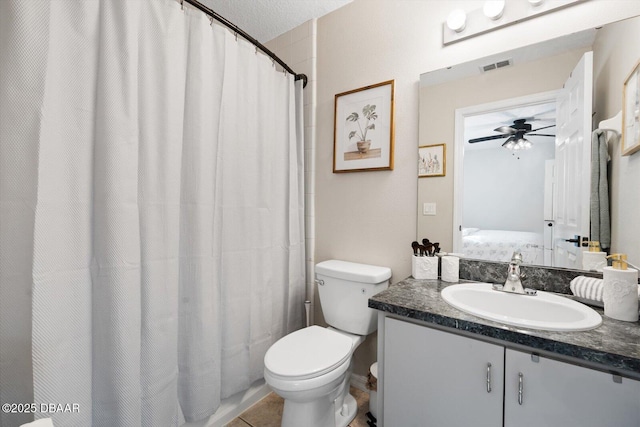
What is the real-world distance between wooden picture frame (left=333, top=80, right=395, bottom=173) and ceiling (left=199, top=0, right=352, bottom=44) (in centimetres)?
59

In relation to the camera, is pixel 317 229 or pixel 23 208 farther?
pixel 317 229

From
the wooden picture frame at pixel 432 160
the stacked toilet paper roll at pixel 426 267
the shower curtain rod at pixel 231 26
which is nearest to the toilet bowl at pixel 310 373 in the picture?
the stacked toilet paper roll at pixel 426 267

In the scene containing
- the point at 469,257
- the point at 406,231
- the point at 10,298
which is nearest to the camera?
the point at 10,298

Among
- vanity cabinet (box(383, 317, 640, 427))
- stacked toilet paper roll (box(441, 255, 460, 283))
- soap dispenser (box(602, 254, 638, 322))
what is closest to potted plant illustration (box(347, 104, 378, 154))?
stacked toilet paper roll (box(441, 255, 460, 283))

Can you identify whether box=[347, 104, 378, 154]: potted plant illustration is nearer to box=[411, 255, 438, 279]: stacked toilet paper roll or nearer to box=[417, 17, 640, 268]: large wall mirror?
box=[417, 17, 640, 268]: large wall mirror

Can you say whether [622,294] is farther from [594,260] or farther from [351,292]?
[351,292]

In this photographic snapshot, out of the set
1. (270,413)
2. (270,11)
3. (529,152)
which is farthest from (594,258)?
(270,11)

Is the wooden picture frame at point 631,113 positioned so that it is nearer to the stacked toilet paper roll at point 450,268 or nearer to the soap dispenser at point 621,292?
the soap dispenser at point 621,292

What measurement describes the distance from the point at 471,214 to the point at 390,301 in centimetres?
68

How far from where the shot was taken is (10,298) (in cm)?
82

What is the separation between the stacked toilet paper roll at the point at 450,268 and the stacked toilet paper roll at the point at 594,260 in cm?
48

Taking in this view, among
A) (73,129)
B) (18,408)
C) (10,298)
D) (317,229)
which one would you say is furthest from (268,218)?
(18,408)

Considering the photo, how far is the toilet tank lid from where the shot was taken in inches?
58.5

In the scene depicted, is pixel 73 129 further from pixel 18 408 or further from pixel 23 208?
pixel 18 408
